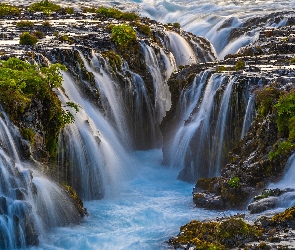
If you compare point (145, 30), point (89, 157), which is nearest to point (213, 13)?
point (145, 30)

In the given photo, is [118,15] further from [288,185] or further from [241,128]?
[288,185]

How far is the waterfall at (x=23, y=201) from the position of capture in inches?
686

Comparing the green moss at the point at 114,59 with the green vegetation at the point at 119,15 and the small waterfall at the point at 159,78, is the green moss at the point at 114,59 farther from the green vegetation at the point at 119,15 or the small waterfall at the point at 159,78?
the green vegetation at the point at 119,15

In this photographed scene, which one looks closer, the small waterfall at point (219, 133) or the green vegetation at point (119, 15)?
the small waterfall at point (219, 133)

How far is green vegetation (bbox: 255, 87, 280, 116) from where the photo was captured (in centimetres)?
2230

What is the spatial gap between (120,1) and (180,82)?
40.8 meters

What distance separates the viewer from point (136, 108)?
29828 mm

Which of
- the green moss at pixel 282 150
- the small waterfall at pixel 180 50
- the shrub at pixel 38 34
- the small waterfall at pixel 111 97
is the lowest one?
the green moss at pixel 282 150

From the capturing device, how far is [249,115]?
23859 millimetres

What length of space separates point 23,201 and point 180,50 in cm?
2033

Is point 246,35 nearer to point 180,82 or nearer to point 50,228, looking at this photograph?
point 180,82

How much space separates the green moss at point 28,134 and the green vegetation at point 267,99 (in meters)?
7.63

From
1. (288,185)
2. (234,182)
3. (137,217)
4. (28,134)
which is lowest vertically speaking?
(137,217)

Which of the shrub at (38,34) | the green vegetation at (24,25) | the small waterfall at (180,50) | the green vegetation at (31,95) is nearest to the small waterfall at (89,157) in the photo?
the green vegetation at (31,95)
